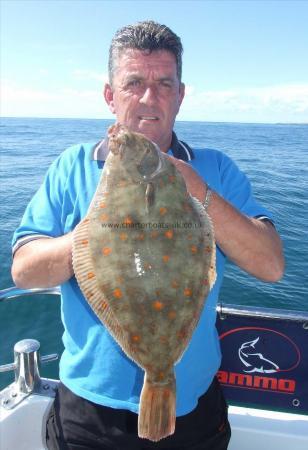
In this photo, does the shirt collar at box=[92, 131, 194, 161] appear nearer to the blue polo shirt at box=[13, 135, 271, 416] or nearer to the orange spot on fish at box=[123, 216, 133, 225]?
the blue polo shirt at box=[13, 135, 271, 416]

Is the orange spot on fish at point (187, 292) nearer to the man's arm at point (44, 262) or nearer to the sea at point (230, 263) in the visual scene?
the man's arm at point (44, 262)

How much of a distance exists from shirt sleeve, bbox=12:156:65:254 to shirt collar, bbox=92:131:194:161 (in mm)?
267

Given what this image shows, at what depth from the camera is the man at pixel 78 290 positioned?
233 cm

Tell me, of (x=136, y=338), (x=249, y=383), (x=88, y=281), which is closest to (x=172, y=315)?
(x=136, y=338)

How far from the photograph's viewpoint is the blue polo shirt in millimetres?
2406

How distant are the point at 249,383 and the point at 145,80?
105 inches

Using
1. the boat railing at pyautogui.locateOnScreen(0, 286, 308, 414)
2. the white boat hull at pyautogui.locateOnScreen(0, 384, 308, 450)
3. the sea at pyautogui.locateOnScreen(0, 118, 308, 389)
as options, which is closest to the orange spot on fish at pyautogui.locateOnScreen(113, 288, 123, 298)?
the boat railing at pyautogui.locateOnScreen(0, 286, 308, 414)

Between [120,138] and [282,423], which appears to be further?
[282,423]

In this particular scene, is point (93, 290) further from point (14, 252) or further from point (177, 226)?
point (14, 252)

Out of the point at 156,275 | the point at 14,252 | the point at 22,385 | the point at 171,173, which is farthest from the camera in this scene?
the point at 22,385

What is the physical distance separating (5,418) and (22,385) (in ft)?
1.01

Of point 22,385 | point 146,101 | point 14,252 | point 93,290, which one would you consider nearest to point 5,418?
point 22,385

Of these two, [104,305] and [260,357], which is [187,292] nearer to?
[104,305]

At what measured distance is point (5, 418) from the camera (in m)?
3.23
